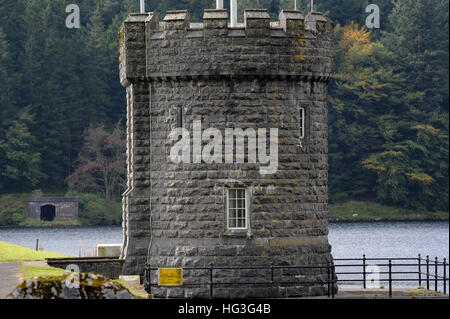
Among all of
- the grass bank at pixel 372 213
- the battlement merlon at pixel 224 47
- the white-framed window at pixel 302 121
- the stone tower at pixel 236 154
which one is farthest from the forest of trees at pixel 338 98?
the white-framed window at pixel 302 121

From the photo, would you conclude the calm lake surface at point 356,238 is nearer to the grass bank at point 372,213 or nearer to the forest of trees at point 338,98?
the grass bank at point 372,213

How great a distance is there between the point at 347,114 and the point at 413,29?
30.2 ft

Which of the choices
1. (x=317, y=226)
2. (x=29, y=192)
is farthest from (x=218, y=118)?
(x=29, y=192)

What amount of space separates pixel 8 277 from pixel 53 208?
190 feet

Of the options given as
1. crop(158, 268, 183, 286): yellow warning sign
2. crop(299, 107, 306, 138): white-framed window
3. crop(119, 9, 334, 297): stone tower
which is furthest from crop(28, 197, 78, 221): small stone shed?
crop(299, 107, 306, 138): white-framed window

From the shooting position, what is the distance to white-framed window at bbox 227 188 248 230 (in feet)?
89.7

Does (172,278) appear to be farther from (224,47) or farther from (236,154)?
(224,47)

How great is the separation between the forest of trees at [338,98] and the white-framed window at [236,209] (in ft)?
203

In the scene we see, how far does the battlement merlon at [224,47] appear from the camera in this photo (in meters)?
27.3

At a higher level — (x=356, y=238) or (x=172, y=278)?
(x=172, y=278)

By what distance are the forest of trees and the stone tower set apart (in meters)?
61.0

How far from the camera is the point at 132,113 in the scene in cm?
2852

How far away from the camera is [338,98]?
92625 millimetres

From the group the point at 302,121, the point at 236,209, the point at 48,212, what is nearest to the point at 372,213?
the point at 48,212
